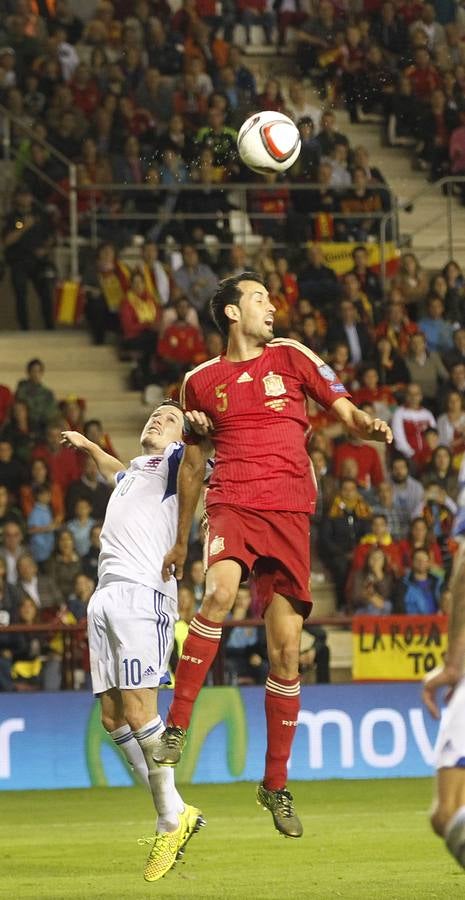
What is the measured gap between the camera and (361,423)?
809cm

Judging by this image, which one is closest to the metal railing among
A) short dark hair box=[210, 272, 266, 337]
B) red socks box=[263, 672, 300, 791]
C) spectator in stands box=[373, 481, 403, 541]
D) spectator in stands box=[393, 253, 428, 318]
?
spectator in stands box=[393, 253, 428, 318]

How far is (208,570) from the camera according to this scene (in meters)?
8.25

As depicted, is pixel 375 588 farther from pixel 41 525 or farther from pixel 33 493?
pixel 33 493

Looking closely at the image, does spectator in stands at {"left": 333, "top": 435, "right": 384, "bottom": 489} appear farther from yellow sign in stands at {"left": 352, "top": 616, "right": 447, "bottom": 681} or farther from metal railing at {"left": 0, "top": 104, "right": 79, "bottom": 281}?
metal railing at {"left": 0, "top": 104, "right": 79, "bottom": 281}

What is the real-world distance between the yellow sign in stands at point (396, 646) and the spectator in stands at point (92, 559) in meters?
2.62

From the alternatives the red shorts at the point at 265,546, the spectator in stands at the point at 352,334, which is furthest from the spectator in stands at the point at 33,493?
the red shorts at the point at 265,546

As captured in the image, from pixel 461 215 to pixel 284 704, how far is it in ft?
49.2

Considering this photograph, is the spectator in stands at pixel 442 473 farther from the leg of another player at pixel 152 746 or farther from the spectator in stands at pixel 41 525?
the leg of another player at pixel 152 746

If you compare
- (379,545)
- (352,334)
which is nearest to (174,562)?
(379,545)

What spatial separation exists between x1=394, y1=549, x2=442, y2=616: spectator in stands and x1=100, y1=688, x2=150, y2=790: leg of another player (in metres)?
6.90

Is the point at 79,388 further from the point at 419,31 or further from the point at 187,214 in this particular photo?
the point at 419,31

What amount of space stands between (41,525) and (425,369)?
5167 millimetres

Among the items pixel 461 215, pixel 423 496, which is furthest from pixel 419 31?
pixel 423 496

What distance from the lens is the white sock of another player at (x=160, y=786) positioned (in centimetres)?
836
